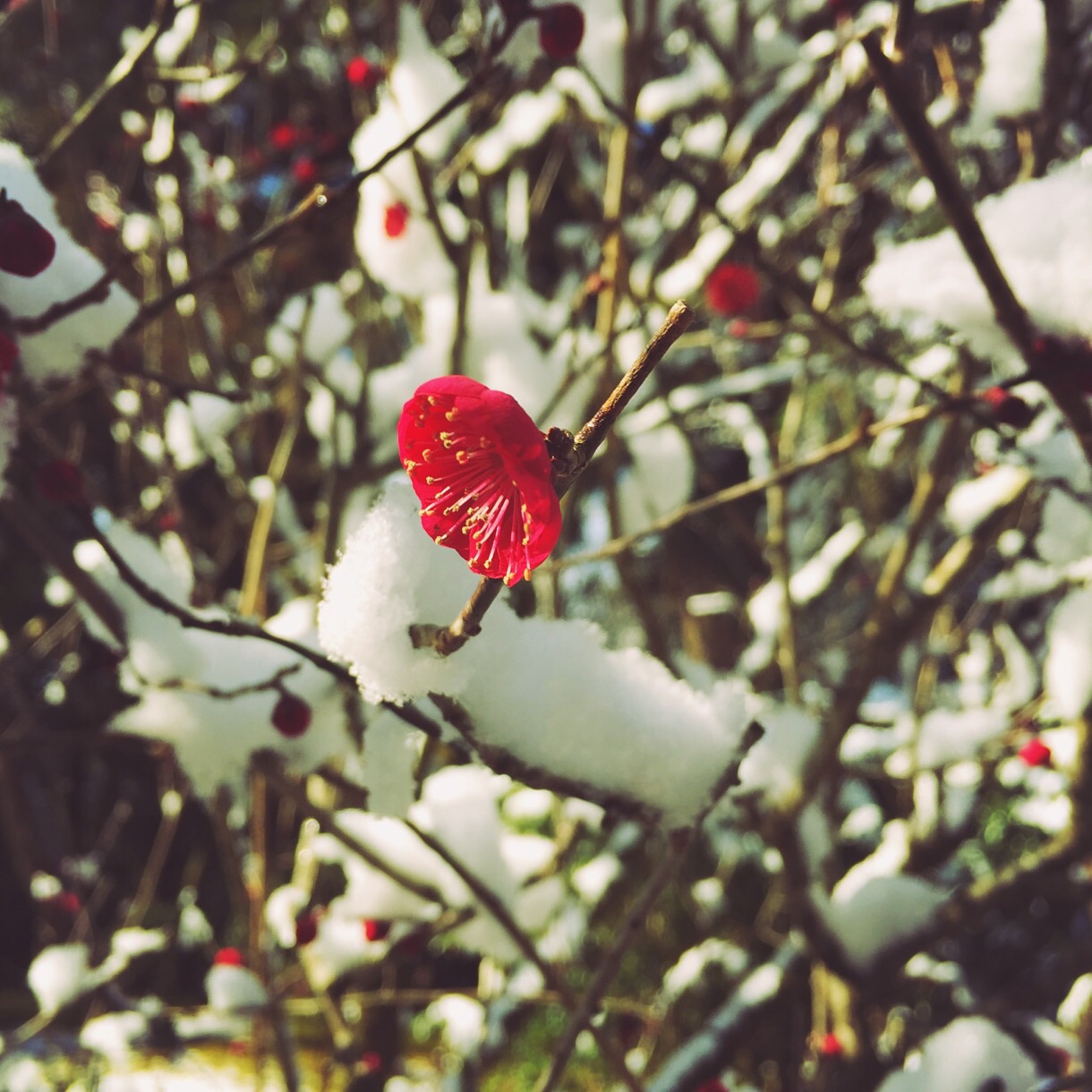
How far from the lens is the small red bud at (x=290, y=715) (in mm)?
933

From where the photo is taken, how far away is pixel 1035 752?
1797 millimetres

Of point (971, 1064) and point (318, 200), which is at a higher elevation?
point (318, 200)

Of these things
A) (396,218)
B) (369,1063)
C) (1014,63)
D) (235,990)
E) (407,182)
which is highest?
(407,182)

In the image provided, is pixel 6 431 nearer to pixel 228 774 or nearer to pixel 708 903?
pixel 228 774

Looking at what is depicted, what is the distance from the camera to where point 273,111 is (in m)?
4.94

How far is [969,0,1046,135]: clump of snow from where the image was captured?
1.18m

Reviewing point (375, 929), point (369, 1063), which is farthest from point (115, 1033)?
point (375, 929)

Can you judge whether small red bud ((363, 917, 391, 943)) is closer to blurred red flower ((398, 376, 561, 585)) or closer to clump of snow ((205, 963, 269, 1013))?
clump of snow ((205, 963, 269, 1013))

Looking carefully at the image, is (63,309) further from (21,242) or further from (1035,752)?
(1035,752)

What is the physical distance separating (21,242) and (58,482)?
0.27 m

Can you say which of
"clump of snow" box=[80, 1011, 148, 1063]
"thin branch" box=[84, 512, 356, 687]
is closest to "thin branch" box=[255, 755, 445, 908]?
"thin branch" box=[84, 512, 356, 687]

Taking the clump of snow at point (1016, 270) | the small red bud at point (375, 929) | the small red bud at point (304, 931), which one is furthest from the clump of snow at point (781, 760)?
the clump of snow at point (1016, 270)

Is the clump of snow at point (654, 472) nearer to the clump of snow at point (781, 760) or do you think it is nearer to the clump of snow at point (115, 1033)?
the clump of snow at point (781, 760)

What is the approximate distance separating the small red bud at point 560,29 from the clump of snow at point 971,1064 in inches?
56.0
